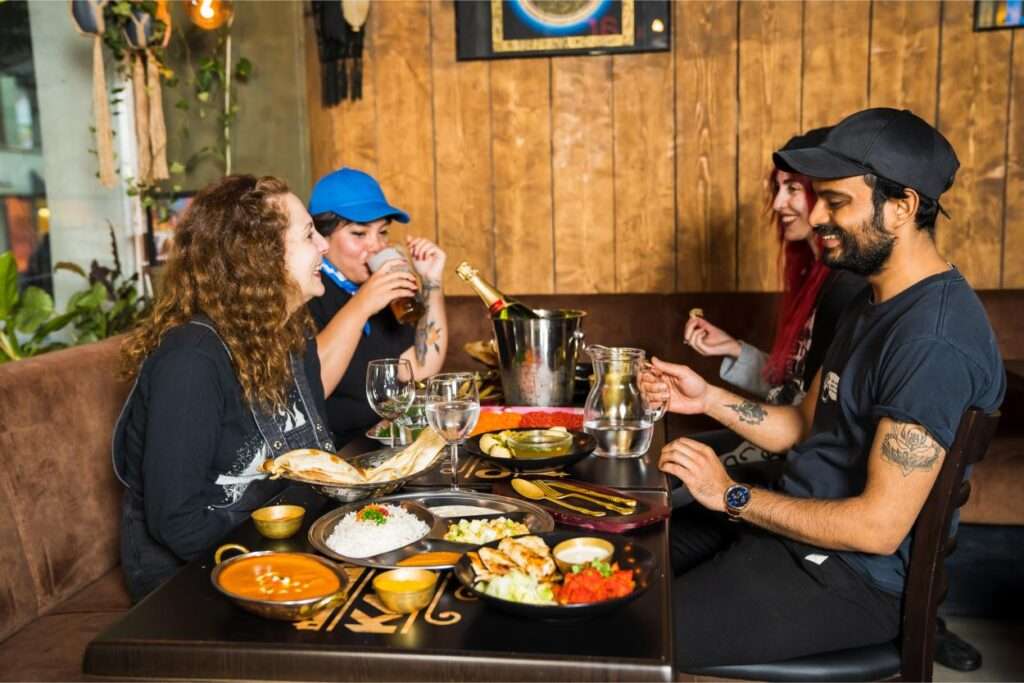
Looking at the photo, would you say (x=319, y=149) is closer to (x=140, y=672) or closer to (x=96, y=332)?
(x=96, y=332)

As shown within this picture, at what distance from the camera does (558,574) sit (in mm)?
1058

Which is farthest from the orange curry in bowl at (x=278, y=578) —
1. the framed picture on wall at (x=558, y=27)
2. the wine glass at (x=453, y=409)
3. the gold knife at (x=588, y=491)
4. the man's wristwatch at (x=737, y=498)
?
the framed picture on wall at (x=558, y=27)

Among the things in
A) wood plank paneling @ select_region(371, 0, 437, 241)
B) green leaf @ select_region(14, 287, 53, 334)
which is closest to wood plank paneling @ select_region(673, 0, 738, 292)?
wood plank paneling @ select_region(371, 0, 437, 241)

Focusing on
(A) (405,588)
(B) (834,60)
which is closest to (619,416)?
(A) (405,588)

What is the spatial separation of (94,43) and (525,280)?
1819 millimetres

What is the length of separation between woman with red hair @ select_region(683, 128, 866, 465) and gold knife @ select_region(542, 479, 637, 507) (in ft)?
3.66

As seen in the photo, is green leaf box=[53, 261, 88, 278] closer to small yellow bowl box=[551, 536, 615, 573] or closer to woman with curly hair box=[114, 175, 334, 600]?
woman with curly hair box=[114, 175, 334, 600]

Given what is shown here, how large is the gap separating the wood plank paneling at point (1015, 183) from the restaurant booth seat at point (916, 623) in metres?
2.25

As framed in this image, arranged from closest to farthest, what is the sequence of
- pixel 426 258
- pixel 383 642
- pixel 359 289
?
pixel 383 642 < pixel 359 289 < pixel 426 258

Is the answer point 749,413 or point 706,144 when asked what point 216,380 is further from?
point 706,144

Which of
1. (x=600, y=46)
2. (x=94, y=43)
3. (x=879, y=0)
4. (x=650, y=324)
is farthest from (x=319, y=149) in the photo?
(x=879, y=0)

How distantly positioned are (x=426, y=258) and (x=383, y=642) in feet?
5.33

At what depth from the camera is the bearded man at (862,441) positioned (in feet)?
4.76

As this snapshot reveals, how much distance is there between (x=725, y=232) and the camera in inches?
141
